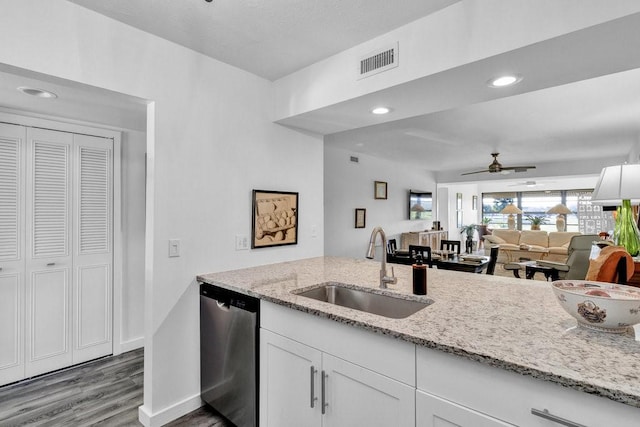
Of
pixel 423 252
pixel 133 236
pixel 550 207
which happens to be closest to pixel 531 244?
pixel 550 207

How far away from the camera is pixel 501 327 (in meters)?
1.20

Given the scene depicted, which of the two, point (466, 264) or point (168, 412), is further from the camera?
point (466, 264)

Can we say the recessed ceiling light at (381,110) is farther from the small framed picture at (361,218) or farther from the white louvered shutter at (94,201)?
the small framed picture at (361,218)

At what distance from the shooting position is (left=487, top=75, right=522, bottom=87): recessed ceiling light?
5.75 ft

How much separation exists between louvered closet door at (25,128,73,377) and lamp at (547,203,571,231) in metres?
11.8

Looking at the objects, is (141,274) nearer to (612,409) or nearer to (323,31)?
(323,31)

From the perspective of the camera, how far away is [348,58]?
212cm

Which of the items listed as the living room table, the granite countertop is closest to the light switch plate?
the granite countertop

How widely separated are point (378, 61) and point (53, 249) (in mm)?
3069

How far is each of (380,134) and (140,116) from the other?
2951mm

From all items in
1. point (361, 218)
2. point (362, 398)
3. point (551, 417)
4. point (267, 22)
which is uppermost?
point (267, 22)

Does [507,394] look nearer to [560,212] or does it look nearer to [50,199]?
[50,199]

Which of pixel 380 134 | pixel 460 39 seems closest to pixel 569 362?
pixel 460 39

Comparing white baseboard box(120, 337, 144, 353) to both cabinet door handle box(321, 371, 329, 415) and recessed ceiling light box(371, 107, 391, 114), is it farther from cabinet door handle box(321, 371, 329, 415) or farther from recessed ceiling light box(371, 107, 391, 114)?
recessed ceiling light box(371, 107, 391, 114)
